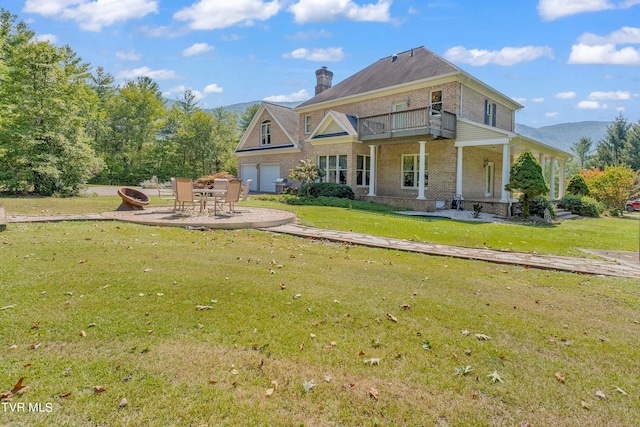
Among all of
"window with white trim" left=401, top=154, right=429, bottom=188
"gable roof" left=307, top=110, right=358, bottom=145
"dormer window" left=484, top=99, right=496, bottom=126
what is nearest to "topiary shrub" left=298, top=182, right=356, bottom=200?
"gable roof" left=307, top=110, right=358, bottom=145

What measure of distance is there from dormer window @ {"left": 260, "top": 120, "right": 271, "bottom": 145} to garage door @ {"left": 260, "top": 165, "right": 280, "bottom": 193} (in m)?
2.10

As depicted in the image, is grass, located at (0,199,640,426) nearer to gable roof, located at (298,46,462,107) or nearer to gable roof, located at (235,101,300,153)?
gable roof, located at (298,46,462,107)

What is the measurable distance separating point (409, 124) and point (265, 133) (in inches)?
573

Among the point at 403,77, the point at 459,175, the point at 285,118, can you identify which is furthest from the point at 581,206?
the point at 285,118

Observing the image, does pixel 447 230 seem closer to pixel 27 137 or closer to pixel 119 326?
pixel 119 326

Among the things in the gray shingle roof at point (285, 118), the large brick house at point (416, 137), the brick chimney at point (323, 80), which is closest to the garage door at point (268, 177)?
the large brick house at point (416, 137)

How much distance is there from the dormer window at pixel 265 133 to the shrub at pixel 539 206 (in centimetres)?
1958

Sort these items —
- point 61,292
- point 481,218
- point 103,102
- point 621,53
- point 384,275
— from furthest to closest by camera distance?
point 103,102
point 621,53
point 481,218
point 384,275
point 61,292

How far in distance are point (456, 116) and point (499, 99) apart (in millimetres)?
6699

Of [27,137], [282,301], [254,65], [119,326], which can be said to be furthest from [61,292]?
[254,65]

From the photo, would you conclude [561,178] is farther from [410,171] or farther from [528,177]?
[528,177]

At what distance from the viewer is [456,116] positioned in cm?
1772

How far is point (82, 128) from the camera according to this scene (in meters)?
18.6

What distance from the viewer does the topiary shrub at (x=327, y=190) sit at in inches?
758
